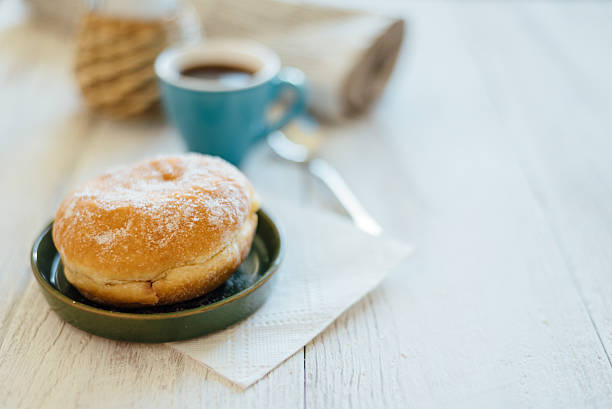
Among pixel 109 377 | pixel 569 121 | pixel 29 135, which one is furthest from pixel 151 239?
pixel 569 121

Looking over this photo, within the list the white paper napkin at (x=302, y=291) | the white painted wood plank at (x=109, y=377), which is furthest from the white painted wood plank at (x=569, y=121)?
the white painted wood plank at (x=109, y=377)

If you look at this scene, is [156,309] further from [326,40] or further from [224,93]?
[326,40]

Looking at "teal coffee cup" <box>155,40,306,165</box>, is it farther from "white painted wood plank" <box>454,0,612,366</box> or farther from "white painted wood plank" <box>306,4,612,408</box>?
"white painted wood plank" <box>454,0,612,366</box>

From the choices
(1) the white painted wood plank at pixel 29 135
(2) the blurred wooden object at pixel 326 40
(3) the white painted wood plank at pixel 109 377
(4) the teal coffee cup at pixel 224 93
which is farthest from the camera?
(2) the blurred wooden object at pixel 326 40

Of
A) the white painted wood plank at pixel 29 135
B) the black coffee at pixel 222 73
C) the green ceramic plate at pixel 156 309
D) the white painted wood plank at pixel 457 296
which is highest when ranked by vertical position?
the black coffee at pixel 222 73

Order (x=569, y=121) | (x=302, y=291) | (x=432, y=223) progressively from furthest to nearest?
(x=569, y=121), (x=432, y=223), (x=302, y=291)

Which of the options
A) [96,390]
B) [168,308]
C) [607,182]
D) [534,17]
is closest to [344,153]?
[607,182]

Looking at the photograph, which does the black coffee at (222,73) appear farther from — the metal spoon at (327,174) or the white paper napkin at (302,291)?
the white paper napkin at (302,291)

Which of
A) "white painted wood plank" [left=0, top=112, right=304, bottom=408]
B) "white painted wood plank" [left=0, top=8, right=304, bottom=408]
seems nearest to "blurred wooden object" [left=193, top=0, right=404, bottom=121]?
"white painted wood plank" [left=0, top=8, right=304, bottom=408]
